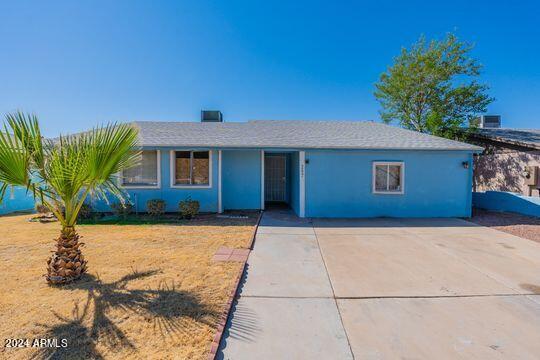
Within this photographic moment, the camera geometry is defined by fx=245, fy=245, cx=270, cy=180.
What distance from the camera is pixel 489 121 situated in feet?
Result: 64.3

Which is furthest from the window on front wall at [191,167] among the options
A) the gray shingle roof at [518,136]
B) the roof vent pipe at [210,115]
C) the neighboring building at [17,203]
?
the gray shingle roof at [518,136]

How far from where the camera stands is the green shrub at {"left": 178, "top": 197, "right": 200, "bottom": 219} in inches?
363

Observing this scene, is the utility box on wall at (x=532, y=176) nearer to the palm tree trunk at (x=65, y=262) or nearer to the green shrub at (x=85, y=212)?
the palm tree trunk at (x=65, y=262)

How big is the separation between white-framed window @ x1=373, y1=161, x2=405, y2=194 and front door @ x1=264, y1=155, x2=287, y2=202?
4619 millimetres

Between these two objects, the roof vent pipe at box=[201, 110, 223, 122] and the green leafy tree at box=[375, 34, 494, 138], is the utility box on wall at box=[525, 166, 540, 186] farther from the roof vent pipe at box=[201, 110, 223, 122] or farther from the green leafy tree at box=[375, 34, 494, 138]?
the roof vent pipe at box=[201, 110, 223, 122]

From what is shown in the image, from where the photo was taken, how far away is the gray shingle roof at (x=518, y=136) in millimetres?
12966

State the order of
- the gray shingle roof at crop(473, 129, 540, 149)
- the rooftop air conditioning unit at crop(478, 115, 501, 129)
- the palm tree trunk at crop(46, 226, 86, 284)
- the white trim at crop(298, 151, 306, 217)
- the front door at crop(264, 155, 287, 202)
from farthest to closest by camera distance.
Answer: the rooftop air conditioning unit at crop(478, 115, 501, 129)
the gray shingle roof at crop(473, 129, 540, 149)
the front door at crop(264, 155, 287, 202)
the white trim at crop(298, 151, 306, 217)
the palm tree trunk at crop(46, 226, 86, 284)

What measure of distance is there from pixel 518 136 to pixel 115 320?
68.7 ft

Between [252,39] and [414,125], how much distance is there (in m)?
14.5

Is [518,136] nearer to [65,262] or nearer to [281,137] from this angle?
[281,137]

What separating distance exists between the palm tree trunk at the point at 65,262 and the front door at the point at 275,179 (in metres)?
9.28

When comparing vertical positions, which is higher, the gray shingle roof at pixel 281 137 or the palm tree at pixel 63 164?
the gray shingle roof at pixel 281 137

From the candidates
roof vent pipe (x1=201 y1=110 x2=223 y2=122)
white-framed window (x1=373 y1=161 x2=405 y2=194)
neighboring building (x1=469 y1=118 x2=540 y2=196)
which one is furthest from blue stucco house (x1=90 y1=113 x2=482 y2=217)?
roof vent pipe (x1=201 y1=110 x2=223 y2=122)

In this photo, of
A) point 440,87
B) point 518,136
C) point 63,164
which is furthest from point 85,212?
point 440,87
